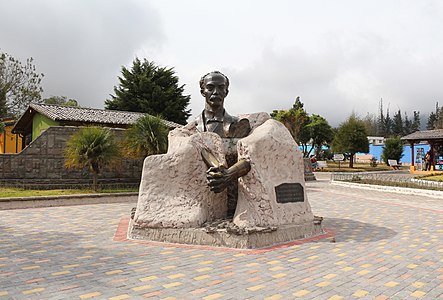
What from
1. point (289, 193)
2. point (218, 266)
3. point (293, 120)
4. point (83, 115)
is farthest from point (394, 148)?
point (218, 266)

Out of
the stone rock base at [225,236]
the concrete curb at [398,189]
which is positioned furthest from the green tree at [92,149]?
the concrete curb at [398,189]

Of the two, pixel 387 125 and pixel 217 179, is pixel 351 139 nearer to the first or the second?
pixel 217 179

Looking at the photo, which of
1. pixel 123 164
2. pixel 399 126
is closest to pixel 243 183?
pixel 123 164

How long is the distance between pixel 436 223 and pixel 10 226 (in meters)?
9.03

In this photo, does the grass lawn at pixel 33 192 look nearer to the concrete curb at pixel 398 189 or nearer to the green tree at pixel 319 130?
the concrete curb at pixel 398 189

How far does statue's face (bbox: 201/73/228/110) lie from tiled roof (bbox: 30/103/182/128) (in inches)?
457

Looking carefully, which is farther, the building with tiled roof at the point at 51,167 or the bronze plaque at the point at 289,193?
the building with tiled roof at the point at 51,167

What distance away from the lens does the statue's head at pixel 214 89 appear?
6941mm

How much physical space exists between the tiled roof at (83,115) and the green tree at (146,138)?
350cm

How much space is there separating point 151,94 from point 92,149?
19.3 metres

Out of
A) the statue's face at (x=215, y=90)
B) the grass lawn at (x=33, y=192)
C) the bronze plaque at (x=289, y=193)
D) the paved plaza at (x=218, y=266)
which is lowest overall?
the paved plaza at (x=218, y=266)

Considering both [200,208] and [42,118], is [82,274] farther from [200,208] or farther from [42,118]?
[42,118]

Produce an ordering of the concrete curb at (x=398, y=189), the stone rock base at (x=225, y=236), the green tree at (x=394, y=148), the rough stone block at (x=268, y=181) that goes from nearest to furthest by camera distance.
Result: the stone rock base at (x=225, y=236), the rough stone block at (x=268, y=181), the concrete curb at (x=398, y=189), the green tree at (x=394, y=148)

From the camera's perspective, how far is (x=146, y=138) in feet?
46.7
